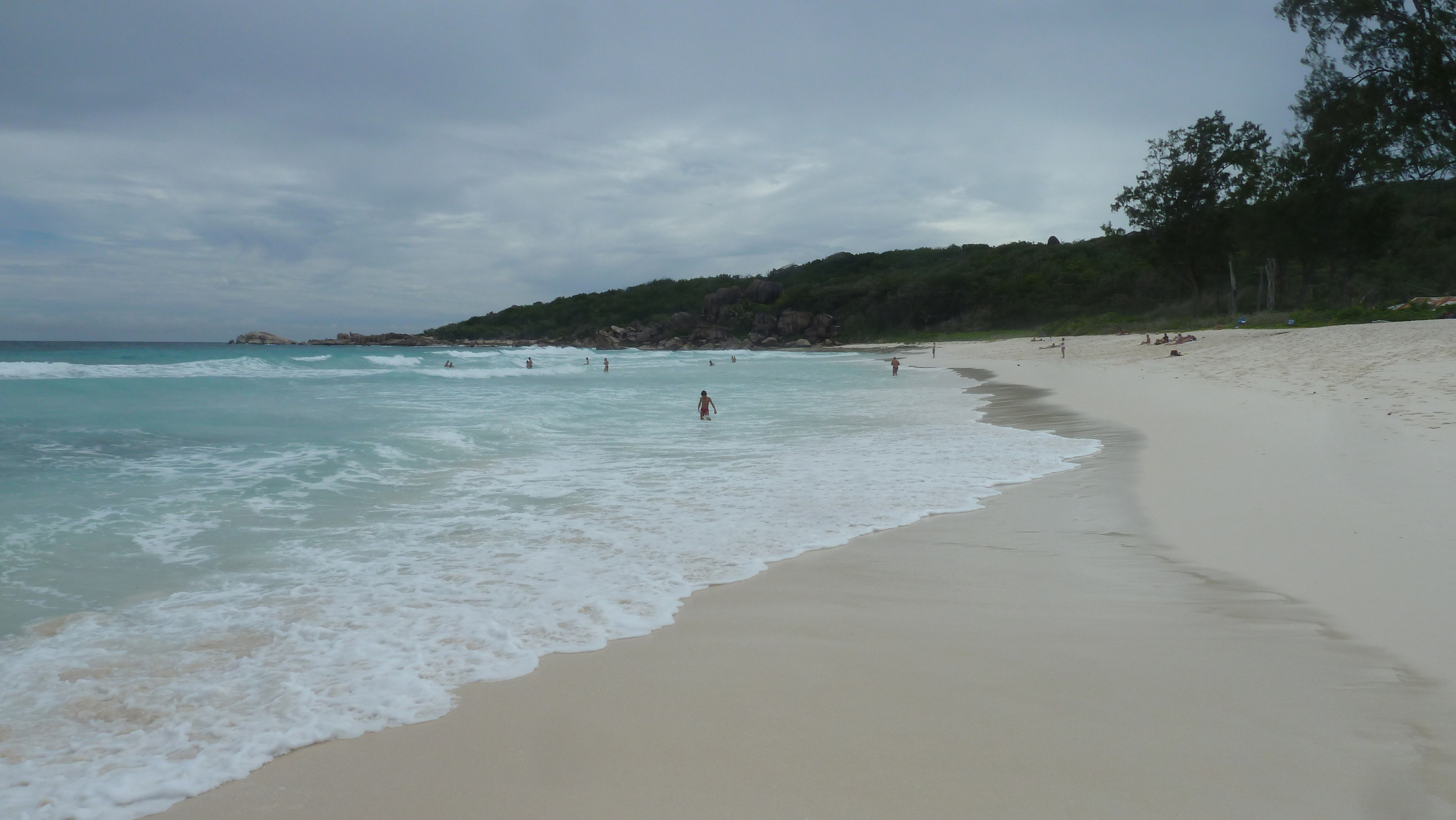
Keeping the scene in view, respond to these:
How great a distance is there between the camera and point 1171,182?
4225 cm

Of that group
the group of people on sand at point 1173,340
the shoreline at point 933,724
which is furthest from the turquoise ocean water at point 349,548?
the group of people on sand at point 1173,340

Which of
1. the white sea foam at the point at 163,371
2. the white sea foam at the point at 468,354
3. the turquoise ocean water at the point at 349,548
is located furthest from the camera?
the white sea foam at the point at 468,354

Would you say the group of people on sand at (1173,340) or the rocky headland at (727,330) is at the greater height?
the rocky headland at (727,330)

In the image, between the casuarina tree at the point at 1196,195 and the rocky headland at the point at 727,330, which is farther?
the rocky headland at the point at 727,330

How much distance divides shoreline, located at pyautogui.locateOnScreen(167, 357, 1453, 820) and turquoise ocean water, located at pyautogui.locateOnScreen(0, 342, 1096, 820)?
1.15ft

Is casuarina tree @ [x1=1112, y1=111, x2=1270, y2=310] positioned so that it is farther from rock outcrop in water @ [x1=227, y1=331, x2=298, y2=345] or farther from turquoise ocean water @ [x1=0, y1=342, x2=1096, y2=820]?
rock outcrop in water @ [x1=227, y1=331, x2=298, y2=345]

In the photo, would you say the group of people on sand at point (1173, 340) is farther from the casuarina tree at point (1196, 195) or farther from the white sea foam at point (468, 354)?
the white sea foam at point (468, 354)

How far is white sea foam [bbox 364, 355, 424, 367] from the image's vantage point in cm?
5083

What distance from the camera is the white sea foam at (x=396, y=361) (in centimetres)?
5083

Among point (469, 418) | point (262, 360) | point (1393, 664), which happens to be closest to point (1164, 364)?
point (469, 418)

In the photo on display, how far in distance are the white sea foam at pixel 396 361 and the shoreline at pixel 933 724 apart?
50.5m

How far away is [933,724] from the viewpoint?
2.64 meters

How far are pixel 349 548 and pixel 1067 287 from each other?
3459 inches

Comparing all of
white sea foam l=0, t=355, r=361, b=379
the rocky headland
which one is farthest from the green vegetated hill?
white sea foam l=0, t=355, r=361, b=379
